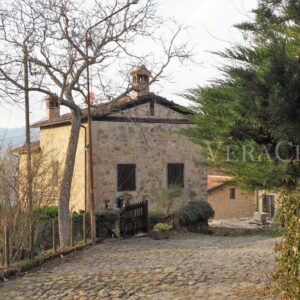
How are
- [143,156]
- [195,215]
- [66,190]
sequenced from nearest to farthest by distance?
[66,190] < [195,215] < [143,156]

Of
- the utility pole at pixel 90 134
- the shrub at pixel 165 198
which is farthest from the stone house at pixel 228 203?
the utility pole at pixel 90 134

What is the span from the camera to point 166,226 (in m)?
14.2

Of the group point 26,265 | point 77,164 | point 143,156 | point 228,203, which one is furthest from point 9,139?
point 228,203

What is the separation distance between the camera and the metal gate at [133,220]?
13.8 metres

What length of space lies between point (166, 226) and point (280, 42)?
10232mm

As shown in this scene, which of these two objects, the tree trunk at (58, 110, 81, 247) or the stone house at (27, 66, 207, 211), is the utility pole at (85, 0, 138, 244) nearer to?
the tree trunk at (58, 110, 81, 247)

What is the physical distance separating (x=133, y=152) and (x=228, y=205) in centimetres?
1352

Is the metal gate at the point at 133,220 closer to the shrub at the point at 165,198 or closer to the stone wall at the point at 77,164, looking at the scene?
the shrub at the point at 165,198

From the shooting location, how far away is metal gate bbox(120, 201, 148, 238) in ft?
45.2

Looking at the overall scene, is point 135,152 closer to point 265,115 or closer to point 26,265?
point 26,265

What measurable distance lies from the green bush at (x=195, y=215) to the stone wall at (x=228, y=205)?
12.4 meters

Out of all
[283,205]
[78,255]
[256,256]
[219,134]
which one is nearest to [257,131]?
[219,134]

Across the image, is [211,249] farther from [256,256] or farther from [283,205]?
[283,205]

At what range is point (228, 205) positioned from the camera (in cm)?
3053
